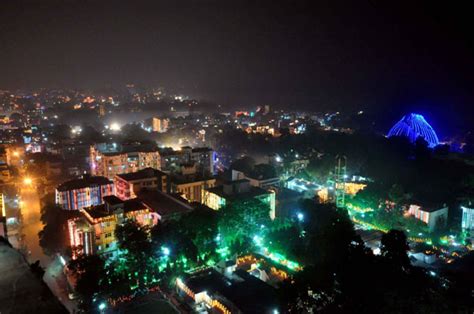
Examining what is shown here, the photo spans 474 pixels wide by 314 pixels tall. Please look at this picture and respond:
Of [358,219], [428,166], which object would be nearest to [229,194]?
[358,219]

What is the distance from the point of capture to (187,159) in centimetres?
1347

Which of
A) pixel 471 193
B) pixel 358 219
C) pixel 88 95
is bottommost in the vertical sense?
pixel 358 219

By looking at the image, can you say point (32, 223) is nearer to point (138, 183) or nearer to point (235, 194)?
point (138, 183)

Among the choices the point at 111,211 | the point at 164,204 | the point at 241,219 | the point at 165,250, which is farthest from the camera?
the point at 164,204

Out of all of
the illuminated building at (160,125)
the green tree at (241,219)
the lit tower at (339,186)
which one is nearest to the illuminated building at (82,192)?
the green tree at (241,219)

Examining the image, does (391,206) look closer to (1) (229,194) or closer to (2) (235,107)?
(1) (229,194)

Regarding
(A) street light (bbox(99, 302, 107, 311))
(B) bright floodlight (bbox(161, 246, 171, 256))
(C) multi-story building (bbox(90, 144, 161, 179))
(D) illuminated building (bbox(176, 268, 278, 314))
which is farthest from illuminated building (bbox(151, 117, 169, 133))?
(A) street light (bbox(99, 302, 107, 311))

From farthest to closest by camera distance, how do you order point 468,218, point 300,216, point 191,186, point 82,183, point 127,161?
1. point 127,161
2. point 191,186
3. point 82,183
4. point 468,218
5. point 300,216

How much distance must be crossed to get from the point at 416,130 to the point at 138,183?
13262 millimetres

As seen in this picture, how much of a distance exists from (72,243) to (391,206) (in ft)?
25.3

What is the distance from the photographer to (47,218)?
997cm

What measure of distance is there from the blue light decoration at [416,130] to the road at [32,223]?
49.1 ft

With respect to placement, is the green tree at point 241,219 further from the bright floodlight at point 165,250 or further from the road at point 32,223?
the road at point 32,223

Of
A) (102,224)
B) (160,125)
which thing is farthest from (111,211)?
(160,125)
